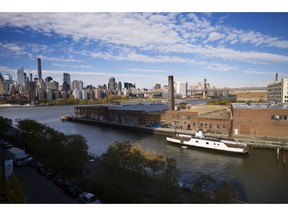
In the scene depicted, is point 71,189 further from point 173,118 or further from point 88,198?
point 173,118

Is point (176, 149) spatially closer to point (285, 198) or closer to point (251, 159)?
point (251, 159)

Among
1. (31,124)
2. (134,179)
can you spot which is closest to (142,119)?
(31,124)

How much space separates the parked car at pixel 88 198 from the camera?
4811 millimetres

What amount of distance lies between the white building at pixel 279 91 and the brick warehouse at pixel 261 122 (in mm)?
16860

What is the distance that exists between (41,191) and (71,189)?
790 millimetres

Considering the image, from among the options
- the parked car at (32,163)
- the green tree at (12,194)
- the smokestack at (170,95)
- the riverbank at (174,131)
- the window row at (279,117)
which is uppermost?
the smokestack at (170,95)

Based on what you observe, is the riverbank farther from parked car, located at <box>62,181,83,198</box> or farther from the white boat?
parked car, located at <box>62,181,83,198</box>

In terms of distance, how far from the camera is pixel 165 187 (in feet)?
15.8

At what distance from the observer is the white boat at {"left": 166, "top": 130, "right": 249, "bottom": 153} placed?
32.3ft

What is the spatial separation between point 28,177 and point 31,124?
6.14m

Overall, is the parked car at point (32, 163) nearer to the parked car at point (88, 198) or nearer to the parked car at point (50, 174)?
the parked car at point (50, 174)

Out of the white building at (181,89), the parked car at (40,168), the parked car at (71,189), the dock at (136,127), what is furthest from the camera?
the white building at (181,89)

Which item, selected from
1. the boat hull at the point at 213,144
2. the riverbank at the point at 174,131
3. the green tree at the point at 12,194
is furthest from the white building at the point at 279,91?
the green tree at the point at 12,194

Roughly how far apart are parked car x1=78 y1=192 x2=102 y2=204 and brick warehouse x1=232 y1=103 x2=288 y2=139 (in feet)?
31.1
